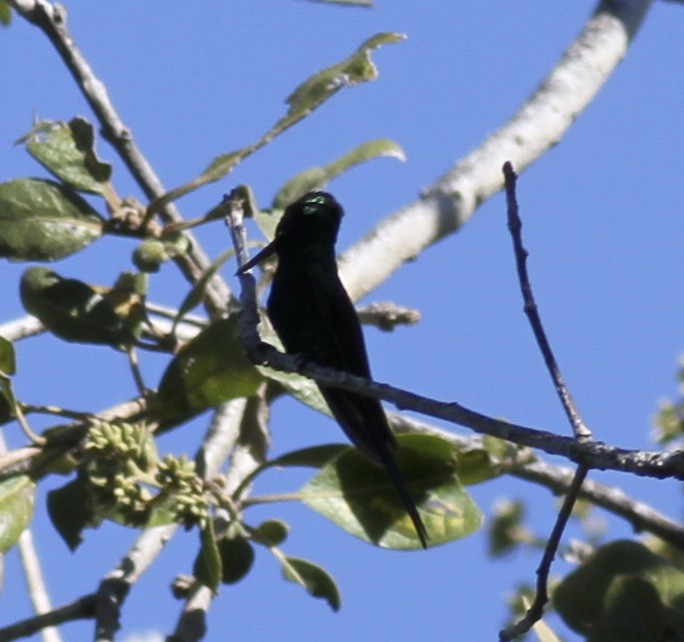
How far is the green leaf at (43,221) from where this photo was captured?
3480 millimetres

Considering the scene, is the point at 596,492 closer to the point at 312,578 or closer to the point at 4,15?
the point at 312,578

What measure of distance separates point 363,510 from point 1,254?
1060 millimetres

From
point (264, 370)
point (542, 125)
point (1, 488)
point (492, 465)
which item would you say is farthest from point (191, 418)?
point (542, 125)

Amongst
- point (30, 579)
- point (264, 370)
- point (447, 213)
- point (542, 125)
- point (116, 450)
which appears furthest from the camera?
point (542, 125)

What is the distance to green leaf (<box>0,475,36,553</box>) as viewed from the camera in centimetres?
318

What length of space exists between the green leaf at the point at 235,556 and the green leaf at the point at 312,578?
0.08 meters

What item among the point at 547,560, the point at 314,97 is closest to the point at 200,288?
the point at 314,97

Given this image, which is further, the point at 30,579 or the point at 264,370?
the point at 30,579

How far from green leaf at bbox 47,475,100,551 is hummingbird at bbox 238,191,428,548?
1.97 ft

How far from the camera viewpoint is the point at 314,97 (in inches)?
140

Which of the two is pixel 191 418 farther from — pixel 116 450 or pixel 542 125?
pixel 542 125

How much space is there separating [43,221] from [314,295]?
2.28ft

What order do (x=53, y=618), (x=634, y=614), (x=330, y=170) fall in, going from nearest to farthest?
1. (x=53, y=618)
2. (x=634, y=614)
3. (x=330, y=170)

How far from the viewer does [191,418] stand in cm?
345
